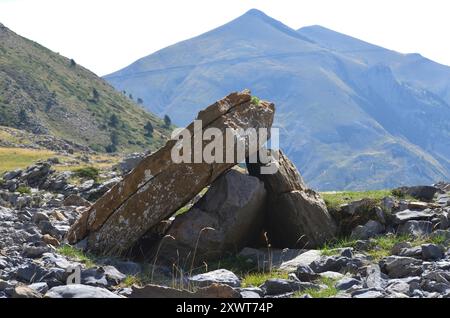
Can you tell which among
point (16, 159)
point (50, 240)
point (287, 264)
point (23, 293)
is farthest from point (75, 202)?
point (16, 159)

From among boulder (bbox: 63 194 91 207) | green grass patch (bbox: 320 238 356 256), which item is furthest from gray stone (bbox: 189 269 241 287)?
boulder (bbox: 63 194 91 207)

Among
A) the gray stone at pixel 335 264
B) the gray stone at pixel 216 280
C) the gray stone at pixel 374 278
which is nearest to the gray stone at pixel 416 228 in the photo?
the gray stone at pixel 335 264

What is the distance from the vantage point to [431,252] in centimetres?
1564

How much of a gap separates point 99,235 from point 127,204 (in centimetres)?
124

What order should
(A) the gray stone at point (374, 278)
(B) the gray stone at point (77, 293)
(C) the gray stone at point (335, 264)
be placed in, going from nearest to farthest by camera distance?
(B) the gray stone at point (77, 293)
(A) the gray stone at point (374, 278)
(C) the gray stone at point (335, 264)

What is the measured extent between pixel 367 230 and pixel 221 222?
14.5ft

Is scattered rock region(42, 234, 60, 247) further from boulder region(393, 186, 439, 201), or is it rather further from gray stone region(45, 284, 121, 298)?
boulder region(393, 186, 439, 201)

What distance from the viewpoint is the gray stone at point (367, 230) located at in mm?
19688

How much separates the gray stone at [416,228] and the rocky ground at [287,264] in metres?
0.03

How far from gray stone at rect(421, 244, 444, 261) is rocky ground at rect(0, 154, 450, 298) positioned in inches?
0.5

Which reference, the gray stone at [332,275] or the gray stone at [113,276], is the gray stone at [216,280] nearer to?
the gray stone at [113,276]

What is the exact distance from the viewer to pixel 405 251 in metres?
16.4
